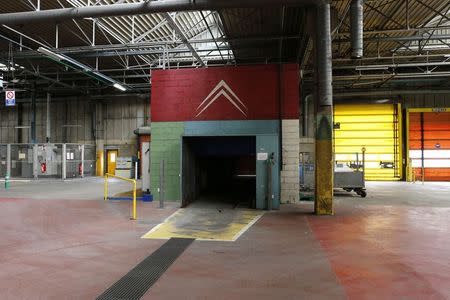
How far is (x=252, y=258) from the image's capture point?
572cm

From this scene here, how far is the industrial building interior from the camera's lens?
5.02m

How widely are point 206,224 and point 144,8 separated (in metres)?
6.31

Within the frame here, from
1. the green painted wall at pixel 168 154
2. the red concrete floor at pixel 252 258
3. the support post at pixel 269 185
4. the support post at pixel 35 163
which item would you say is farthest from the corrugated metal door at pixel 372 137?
the support post at pixel 35 163

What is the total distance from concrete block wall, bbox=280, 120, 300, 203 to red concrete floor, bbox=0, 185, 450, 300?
2489 millimetres

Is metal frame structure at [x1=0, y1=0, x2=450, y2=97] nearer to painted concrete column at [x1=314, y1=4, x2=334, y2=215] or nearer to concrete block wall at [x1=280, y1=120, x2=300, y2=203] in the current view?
painted concrete column at [x1=314, y1=4, x2=334, y2=215]

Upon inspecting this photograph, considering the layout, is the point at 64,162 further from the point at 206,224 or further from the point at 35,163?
the point at 206,224

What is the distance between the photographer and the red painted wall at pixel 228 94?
1198 cm

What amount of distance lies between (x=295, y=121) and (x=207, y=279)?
8.18 m

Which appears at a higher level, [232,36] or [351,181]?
[232,36]

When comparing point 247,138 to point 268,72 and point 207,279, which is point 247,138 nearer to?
point 268,72

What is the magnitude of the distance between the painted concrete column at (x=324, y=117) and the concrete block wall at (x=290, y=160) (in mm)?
2127

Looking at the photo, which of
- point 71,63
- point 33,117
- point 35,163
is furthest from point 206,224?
point 33,117

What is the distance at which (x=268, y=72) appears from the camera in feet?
39.5

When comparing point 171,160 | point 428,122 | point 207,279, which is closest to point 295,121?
point 171,160
